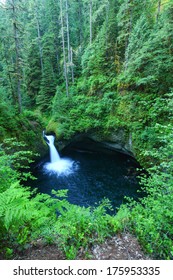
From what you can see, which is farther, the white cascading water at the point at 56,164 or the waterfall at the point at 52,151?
the waterfall at the point at 52,151

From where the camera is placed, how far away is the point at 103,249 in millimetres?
2516

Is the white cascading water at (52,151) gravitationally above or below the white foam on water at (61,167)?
above

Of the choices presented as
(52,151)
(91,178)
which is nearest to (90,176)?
(91,178)

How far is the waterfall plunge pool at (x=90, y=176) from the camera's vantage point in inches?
361

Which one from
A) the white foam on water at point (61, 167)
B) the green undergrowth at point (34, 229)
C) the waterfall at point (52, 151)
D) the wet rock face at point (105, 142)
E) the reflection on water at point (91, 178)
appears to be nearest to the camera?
the green undergrowth at point (34, 229)

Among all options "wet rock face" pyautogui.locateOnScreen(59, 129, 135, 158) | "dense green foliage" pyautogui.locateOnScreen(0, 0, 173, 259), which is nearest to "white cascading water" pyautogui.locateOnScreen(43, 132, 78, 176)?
"wet rock face" pyautogui.locateOnScreen(59, 129, 135, 158)

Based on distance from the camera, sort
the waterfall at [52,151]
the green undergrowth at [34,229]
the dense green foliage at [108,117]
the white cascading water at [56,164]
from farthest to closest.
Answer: the waterfall at [52,151] → the white cascading water at [56,164] → the dense green foliage at [108,117] → the green undergrowth at [34,229]

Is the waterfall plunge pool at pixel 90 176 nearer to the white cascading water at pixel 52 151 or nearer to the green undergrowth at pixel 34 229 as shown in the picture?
the white cascading water at pixel 52 151

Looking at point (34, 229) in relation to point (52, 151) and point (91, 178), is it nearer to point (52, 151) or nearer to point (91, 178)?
point (91, 178)

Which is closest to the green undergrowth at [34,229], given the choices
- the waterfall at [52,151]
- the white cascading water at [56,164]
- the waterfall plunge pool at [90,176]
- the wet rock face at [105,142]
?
the waterfall plunge pool at [90,176]

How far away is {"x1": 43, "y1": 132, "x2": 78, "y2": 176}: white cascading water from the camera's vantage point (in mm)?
11891

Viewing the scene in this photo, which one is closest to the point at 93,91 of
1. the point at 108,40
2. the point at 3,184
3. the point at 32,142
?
the point at 108,40

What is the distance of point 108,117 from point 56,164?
6264mm

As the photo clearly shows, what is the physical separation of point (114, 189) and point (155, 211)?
662 cm
